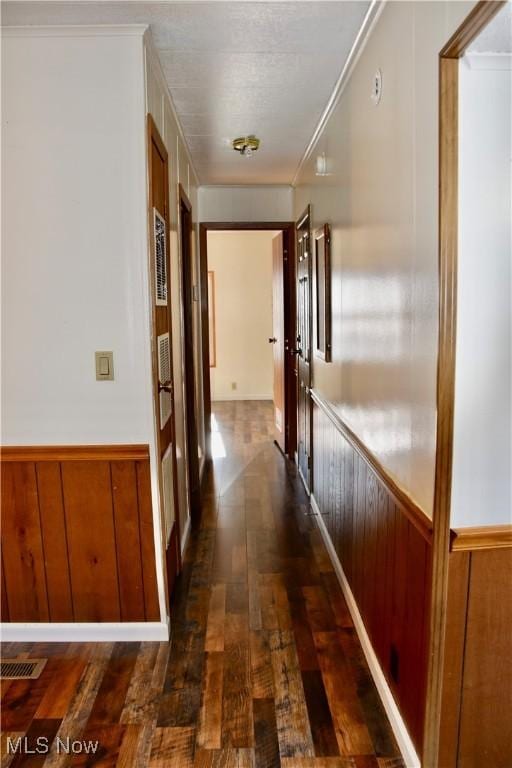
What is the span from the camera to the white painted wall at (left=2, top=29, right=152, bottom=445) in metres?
1.99

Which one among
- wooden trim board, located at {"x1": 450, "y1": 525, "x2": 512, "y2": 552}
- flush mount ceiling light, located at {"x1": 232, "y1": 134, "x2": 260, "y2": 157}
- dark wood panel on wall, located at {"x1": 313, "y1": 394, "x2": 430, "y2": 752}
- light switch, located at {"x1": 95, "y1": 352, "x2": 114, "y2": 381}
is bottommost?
dark wood panel on wall, located at {"x1": 313, "y1": 394, "x2": 430, "y2": 752}

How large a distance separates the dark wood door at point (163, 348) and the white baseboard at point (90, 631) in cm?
19

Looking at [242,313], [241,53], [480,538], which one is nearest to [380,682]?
[480,538]

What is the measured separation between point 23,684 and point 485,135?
231 cm

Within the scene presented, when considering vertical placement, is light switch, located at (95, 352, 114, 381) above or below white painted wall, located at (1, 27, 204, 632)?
below

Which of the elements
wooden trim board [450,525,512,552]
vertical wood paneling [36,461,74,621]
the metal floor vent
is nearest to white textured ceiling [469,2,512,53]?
wooden trim board [450,525,512,552]

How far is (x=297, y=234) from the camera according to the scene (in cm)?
443

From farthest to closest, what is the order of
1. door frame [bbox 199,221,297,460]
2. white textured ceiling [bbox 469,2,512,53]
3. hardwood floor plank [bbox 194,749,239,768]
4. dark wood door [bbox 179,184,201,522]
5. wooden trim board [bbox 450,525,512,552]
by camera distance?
door frame [bbox 199,221,297,460] < dark wood door [bbox 179,184,201,522] < hardwood floor plank [bbox 194,749,239,768] < wooden trim board [bbox 450,525,512,552] < white textured ceiling [bbox 469,2,512,53]

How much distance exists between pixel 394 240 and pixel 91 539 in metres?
1.63

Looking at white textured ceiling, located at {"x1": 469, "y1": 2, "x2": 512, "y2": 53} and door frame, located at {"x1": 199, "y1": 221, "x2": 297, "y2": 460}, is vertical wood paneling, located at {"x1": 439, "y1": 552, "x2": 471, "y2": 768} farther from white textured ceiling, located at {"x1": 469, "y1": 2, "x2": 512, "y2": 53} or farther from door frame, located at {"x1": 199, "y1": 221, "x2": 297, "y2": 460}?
door frame, located at {"x1": 199, "y1": 221, "x2": 297, "y2": 460}

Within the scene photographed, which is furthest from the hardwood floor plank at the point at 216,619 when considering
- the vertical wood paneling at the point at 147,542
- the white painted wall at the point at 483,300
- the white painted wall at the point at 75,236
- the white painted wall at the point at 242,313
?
the white painted wall at the point at 242,313

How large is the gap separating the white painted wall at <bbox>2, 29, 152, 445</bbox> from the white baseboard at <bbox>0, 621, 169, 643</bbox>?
783mm

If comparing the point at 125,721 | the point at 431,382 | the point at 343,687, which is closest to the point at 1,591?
the point at 125,721

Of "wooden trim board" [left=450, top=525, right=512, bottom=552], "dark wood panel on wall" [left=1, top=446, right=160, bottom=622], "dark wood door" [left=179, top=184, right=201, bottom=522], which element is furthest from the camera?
"dark wood door" [left=179, top=184, right=201, bottom=522]
